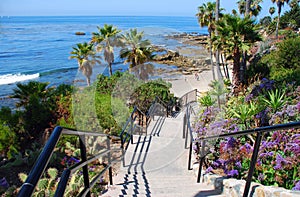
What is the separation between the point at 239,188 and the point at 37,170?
2.39 meters

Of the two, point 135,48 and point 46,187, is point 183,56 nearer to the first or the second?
point 135,48

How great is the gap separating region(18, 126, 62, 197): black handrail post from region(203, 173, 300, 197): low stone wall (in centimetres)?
205

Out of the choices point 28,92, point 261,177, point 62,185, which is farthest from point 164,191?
point 28,92

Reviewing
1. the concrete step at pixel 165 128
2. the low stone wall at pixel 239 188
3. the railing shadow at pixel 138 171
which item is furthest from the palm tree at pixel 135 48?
the low stone wall at pixel 239 188

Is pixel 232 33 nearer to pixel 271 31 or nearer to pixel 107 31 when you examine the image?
pixel 107 31

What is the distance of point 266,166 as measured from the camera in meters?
3.32

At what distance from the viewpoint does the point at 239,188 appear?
277 cm

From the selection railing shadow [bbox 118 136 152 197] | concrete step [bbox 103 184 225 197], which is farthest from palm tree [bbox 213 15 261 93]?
concrete step [bbox 103 184 225 197]

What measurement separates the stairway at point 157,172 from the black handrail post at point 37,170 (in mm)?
2026

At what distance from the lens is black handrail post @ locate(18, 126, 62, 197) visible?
861mm

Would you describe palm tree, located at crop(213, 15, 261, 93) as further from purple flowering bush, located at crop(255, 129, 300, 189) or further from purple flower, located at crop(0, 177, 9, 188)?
purple flower, located at crop(0, 177, 9, 188)

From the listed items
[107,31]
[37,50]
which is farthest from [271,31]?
[37,50]

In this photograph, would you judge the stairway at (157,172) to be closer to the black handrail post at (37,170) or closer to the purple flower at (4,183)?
the black handrail post at (37,170)

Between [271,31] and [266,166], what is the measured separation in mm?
31518
